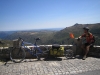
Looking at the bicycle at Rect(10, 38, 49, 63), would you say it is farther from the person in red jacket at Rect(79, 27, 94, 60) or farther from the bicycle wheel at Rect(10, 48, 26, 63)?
the person in red jacket at Rect(79, 27, 94, 60)

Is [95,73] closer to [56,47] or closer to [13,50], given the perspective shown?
[56,47]

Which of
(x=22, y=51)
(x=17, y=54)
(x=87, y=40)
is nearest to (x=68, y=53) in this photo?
(x=87, y=40)

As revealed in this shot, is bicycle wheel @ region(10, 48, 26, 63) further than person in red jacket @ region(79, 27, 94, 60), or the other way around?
person in red jacket @ region(79, 27, 94, 60)

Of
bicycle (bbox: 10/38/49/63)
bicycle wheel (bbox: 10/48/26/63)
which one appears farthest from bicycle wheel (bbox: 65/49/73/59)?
bicycle wheel (bbox: 10/48/26/63)

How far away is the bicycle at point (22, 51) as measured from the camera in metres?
7.61

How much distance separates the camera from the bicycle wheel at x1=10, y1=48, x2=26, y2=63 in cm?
764

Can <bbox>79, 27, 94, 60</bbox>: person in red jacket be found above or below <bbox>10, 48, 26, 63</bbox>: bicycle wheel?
above

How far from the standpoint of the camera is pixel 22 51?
7680 mm

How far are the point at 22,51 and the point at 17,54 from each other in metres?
0.49

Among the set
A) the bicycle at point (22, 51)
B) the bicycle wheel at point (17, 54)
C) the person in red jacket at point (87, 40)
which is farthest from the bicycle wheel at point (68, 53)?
the bicycle wheel at point (17, 54)

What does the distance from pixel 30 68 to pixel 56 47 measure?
8.55 feet

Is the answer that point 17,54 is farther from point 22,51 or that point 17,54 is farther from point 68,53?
point 68,53

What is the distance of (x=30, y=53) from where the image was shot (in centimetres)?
823

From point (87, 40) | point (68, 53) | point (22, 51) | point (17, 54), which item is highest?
point (87, 40)
